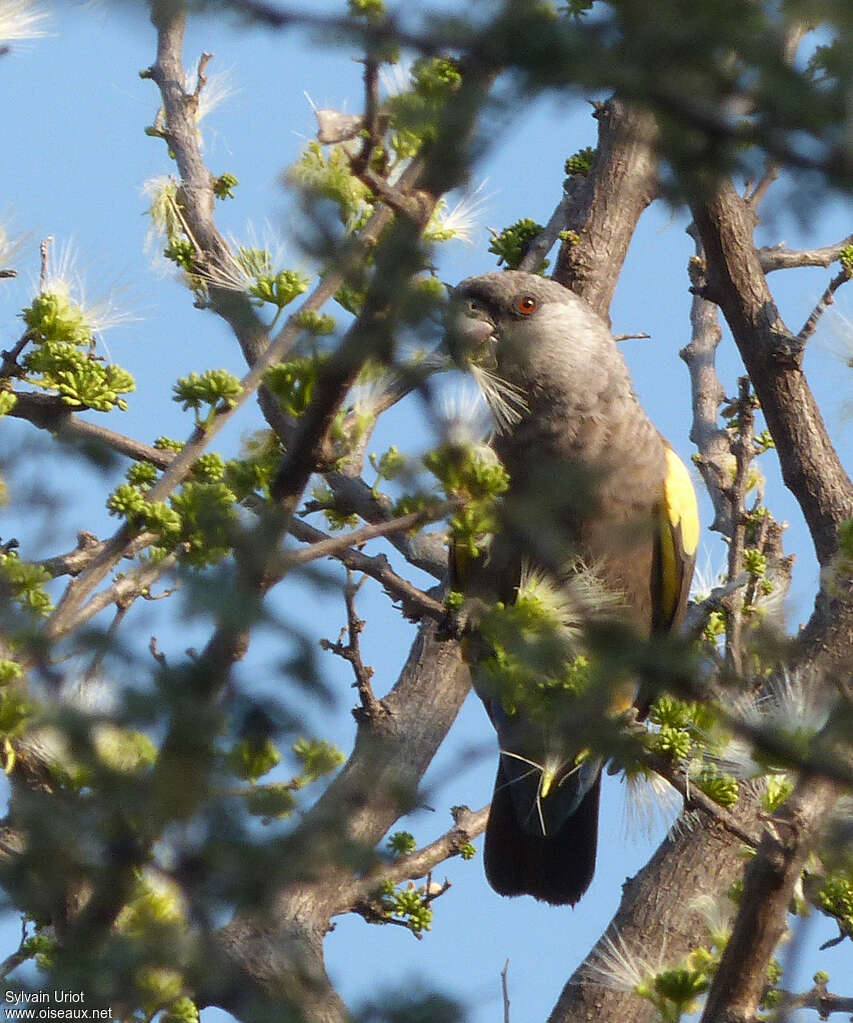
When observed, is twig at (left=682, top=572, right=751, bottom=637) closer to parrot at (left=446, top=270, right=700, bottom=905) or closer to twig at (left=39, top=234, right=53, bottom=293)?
parrot at (left=446, top=270, right=700, bottom=905)

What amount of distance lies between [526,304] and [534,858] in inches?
72.4

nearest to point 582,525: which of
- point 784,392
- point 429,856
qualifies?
point 784,392

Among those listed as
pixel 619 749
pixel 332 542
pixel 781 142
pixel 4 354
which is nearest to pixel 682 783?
pixel 332 542

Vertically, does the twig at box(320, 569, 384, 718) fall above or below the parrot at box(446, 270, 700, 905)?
below

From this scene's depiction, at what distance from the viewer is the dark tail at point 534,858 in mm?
4188

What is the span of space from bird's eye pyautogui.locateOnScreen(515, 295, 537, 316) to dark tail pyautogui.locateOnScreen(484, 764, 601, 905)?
154 centimetres

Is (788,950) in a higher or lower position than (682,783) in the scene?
lower

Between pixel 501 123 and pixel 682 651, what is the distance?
0.54 meters

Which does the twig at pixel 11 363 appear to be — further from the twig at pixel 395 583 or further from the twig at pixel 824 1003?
the twig at pixel 824 1003

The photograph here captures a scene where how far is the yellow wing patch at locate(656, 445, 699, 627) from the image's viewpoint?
4145 mm

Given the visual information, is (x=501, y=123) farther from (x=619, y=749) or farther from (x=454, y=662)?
(x=454, y=662)

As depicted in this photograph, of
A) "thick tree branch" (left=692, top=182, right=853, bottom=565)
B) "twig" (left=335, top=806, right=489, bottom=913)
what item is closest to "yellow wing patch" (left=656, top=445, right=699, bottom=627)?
"thick tree branch" (left=692, top=182, right=853, bottom=565)

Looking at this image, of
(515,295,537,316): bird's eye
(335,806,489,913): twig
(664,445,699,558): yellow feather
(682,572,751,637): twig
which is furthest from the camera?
(664,445,699,558): yellow feather

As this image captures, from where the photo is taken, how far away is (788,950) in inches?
82.0
